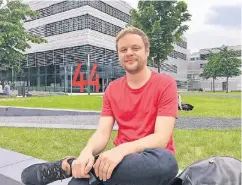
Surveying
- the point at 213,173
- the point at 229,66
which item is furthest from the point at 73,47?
the point at 213,173

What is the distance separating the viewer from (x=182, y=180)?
169 centimetres

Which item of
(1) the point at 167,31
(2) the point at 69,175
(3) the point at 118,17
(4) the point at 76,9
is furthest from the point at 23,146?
(3) the point at 118,17

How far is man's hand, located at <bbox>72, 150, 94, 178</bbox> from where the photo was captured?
67.9 inches

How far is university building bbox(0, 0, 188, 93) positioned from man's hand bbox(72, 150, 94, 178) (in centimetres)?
3421

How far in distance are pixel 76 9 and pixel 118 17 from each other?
7.84 m

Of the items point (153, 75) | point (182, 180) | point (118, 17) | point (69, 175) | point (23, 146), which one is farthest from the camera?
point (118, 17)

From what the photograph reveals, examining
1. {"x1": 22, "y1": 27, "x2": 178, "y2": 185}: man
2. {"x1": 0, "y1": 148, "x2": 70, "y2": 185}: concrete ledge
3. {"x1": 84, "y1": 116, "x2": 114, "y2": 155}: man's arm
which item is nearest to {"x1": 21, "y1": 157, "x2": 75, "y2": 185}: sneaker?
{"x1": 22, "y1": 27, "x2": 178, "y2": 185}: man

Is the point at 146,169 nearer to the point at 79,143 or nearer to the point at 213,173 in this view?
the point at 213,173

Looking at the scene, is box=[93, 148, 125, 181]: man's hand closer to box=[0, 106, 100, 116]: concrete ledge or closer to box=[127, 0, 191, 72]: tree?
box=[0, 106, 100, 116]: concrete ledge

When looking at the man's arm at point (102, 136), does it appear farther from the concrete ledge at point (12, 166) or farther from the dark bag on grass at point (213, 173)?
the concrete ledge at point (12, 166)

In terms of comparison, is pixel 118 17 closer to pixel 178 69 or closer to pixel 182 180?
pixel 178 69

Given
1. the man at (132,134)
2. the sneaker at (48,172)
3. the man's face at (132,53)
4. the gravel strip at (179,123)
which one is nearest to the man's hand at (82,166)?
the man at (132,134)

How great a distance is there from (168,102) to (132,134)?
35cm

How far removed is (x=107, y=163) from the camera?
63.7 inches
